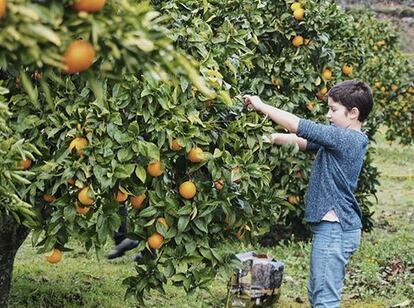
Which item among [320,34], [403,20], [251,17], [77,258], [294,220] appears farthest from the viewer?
[403,20]

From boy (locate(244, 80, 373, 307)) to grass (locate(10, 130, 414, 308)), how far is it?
1035mm

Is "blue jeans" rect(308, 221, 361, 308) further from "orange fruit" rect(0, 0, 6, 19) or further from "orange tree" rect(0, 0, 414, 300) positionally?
"orange fruit" rect(0, 0, 6, 19)

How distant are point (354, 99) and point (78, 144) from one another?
1424 mm

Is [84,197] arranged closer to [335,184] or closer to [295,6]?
[335,184]

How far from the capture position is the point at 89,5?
4.31ft

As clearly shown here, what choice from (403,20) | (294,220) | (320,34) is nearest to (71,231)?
(320,34)

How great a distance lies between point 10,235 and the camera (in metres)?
3.99

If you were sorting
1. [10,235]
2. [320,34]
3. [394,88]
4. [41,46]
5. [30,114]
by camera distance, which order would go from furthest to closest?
1. [394,88]
2. [320,34]
3. [10,235]
4. [30,114]
5. [41,46]

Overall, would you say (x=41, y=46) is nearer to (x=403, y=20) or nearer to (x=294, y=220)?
(x=294, y=220)

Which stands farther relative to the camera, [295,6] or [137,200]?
[295,6]

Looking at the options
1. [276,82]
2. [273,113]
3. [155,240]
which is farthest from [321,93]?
[155,240]

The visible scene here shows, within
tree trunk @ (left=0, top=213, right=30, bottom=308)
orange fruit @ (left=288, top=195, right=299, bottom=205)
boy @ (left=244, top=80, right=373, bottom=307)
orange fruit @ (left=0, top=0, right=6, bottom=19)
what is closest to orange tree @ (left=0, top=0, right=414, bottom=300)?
boy @ (left=244, top=80, right=373, bottom=307)

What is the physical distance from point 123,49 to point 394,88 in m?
10.4

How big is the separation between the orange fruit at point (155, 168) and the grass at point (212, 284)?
4.11 ft
